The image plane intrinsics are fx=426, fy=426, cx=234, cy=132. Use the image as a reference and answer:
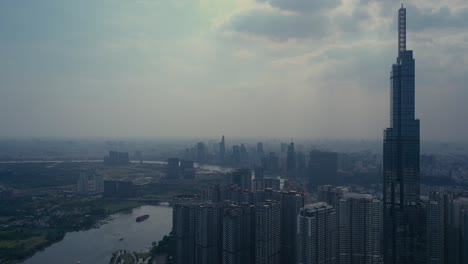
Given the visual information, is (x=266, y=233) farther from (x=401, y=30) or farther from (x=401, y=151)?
(x=401, y=30)

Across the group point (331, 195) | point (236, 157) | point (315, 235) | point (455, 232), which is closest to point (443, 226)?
point (455, 232)

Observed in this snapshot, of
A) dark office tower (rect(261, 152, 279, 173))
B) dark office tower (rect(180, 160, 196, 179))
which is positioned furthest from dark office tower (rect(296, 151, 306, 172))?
dark office tower (rect(180, 160, 196, 179))

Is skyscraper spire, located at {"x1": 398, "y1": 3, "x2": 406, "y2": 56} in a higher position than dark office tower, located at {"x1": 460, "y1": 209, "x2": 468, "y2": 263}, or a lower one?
higher

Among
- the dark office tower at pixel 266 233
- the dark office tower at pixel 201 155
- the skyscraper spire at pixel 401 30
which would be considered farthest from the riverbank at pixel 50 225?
the dark office tower at pixel 201 155

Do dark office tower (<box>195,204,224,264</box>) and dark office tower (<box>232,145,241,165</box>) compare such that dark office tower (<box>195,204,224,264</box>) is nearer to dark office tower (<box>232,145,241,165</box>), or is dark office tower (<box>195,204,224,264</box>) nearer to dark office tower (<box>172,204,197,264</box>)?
dark office tower (<box>172,204,197,264</box>)

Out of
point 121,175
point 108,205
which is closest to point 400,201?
point 108,205

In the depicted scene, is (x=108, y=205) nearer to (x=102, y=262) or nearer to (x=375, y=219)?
(x=102, y=262)

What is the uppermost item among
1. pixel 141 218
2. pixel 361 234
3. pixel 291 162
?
pixel 291 162
